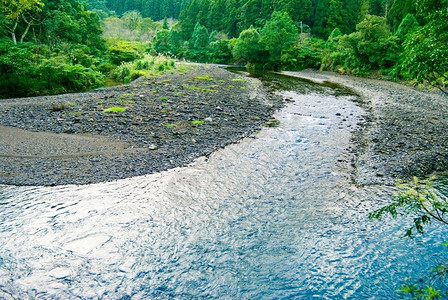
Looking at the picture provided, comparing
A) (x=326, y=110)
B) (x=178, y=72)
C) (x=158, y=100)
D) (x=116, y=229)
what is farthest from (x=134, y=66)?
(x=116, y=229)

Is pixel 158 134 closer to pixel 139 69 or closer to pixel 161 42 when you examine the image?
pixel 139 69

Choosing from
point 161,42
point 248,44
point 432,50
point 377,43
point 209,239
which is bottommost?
point 161,42

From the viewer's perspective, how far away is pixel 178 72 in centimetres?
3019

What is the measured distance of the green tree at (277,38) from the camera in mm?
47669

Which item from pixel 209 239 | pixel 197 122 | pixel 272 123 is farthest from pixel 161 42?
pixel 209 239

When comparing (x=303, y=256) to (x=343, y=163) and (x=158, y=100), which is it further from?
(x=158, y=100)

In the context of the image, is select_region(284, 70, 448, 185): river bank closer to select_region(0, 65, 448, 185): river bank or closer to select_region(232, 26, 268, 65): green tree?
select_region(0, 65, 448, 185): river bank

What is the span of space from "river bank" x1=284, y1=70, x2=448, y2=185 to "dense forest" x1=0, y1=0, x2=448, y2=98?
8.11 ft

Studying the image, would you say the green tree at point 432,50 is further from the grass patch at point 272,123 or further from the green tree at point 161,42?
the green tree at point 161,42

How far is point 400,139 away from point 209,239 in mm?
10031

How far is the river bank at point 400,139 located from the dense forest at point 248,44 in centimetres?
247

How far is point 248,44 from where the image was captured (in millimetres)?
49906

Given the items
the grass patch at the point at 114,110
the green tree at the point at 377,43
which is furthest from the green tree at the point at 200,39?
the grass patch at the point at 114,110

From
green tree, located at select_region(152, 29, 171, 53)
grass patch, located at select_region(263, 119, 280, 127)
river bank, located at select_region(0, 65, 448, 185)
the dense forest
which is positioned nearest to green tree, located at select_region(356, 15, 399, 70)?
the dense forest
